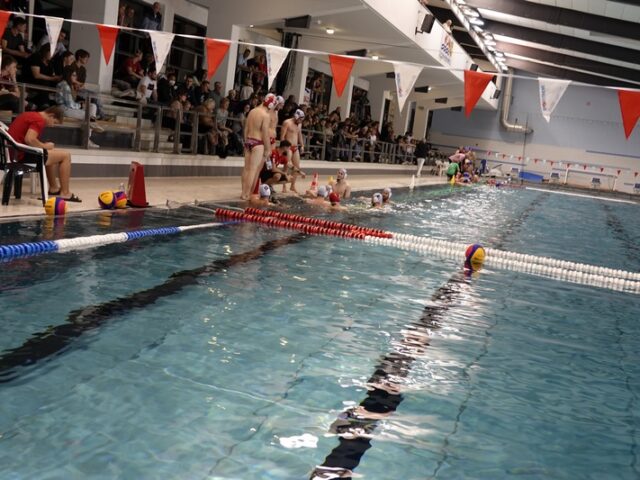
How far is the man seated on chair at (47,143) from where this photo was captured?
6.93m

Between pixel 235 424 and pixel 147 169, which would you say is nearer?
pixel 235 424

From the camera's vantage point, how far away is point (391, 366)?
3.65 metres

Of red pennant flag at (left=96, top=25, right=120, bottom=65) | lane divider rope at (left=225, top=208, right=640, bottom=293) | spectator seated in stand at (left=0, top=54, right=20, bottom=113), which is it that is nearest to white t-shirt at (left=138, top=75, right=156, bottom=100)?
red pennant flag at (left=96, top=25, right=120, bottom=65)

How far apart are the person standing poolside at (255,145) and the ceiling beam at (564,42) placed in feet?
57.6

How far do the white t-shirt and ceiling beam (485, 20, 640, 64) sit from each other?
662 inches

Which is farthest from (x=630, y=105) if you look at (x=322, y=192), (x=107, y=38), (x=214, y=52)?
(x=107, y=38)

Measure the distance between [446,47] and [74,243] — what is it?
18.1 metres

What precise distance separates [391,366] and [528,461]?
102 cm

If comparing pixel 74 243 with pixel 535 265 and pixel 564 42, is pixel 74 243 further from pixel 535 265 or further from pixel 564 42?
pixel 564 42

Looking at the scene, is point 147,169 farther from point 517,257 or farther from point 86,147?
point 517,257

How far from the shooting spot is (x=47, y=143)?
7.02 meters

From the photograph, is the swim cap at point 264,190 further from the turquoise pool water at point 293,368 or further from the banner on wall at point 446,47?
the banner on wall at point 446,47

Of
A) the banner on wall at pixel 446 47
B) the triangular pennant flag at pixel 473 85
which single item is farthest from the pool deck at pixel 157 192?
the banner on wall at pixel 446 47

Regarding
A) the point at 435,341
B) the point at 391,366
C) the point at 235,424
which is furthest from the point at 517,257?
the point at 235,424
